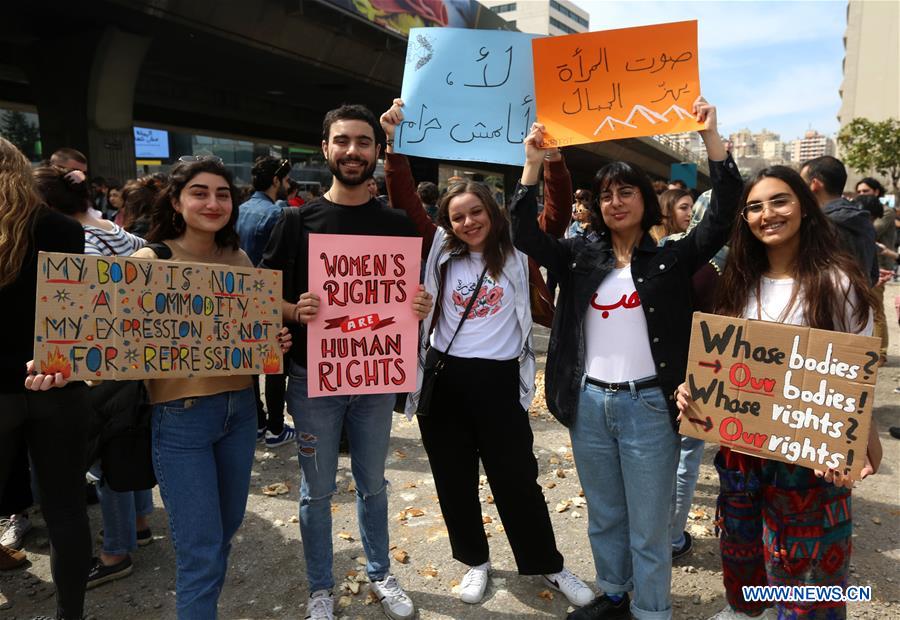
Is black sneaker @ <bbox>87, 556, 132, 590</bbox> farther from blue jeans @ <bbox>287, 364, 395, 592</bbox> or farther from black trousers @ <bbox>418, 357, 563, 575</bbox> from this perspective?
black trousers @ <bbox>418, 357, 563, 575</bbox>

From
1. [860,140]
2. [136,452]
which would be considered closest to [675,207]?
[136,452]

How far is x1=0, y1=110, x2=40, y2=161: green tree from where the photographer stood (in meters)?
25.5

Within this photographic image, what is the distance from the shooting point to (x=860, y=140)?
126ft

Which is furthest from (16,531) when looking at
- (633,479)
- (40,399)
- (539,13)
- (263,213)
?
(539,13)

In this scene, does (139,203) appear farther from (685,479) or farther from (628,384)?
(685,479)

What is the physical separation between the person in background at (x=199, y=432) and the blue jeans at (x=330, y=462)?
0.89 ft

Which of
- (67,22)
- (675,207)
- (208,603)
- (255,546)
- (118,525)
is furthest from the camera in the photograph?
(67,22)

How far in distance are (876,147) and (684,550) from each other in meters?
43.5

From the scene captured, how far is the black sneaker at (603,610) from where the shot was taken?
9.49 feet

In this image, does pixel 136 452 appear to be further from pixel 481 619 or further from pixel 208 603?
pixel 481 619

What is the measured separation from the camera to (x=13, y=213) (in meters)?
2.35

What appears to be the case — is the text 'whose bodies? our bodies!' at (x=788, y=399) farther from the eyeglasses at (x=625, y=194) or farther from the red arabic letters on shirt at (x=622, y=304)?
the eyeglasses at (x=625, y=194)

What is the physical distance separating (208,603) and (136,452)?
750mm

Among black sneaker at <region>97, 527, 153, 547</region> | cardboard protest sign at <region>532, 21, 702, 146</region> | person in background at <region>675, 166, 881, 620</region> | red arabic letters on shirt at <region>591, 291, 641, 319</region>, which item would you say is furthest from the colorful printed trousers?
black sneaker at <region>97, 527, 153, 547</region>
